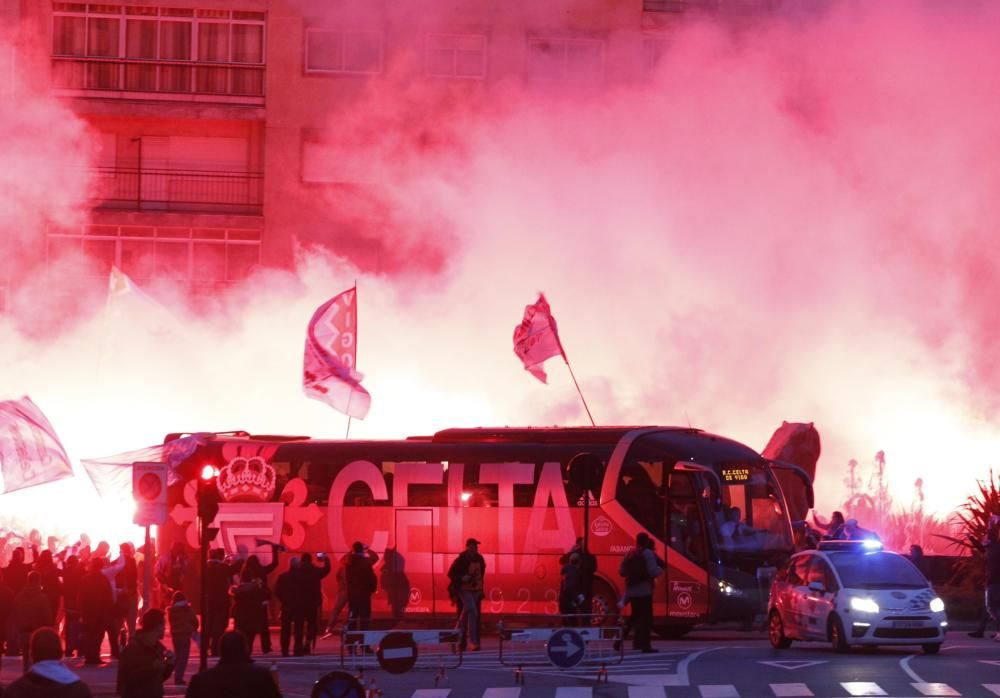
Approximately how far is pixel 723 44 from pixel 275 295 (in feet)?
38.8

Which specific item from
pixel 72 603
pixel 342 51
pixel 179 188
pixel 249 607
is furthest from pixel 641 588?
pixel 179 188

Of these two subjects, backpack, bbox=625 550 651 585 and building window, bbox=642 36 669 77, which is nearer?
backpack, bbox=625 550 651 585

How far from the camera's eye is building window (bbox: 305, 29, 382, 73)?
4566cm

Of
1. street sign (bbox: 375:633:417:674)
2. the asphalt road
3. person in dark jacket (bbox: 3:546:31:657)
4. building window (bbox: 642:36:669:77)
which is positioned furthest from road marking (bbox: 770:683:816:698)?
building window (bbox: 642:36:669:77)

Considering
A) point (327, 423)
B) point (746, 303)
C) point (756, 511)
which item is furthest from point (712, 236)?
point (756, 511)

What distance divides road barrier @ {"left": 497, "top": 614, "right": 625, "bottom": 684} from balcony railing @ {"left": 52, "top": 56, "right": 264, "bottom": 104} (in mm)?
26552

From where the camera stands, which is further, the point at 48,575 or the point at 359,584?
the point at 359,584

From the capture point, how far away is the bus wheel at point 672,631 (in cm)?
2736

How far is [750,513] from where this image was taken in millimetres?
27266

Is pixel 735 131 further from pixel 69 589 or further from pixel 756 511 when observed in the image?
pixel 69 589

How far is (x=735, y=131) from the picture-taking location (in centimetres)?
4134

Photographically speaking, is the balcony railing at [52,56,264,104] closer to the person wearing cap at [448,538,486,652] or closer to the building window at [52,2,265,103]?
the building window at [52,2,265,103]

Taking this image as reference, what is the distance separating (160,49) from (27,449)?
21.3 meters

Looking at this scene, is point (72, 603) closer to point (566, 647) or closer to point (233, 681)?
point (566, 647)
